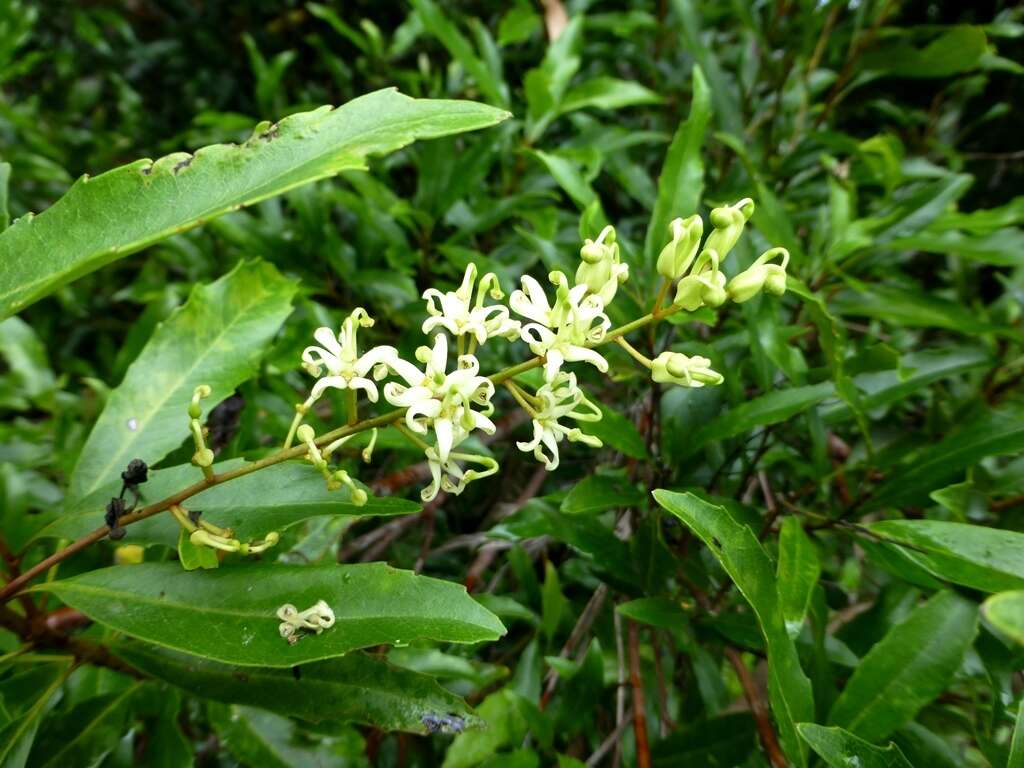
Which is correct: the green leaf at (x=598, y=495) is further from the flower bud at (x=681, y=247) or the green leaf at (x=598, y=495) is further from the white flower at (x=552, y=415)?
the flower bud at (x=681, y=247)

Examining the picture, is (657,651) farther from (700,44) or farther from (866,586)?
(700,44)

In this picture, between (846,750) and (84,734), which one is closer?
(846,750)

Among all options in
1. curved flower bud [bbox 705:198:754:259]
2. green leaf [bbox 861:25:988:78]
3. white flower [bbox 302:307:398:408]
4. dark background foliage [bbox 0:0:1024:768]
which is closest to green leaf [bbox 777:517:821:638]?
dark background foliage [bbox 0:0:1024:768]

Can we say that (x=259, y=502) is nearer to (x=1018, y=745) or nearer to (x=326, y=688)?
(x=326, y=688)

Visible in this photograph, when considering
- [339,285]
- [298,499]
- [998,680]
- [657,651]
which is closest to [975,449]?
[998,680]

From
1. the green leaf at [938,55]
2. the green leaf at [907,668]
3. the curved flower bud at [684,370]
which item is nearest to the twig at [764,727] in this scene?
the green leaf at [907,668]

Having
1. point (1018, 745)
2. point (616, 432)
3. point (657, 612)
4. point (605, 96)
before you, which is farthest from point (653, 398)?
point (605, 96)
